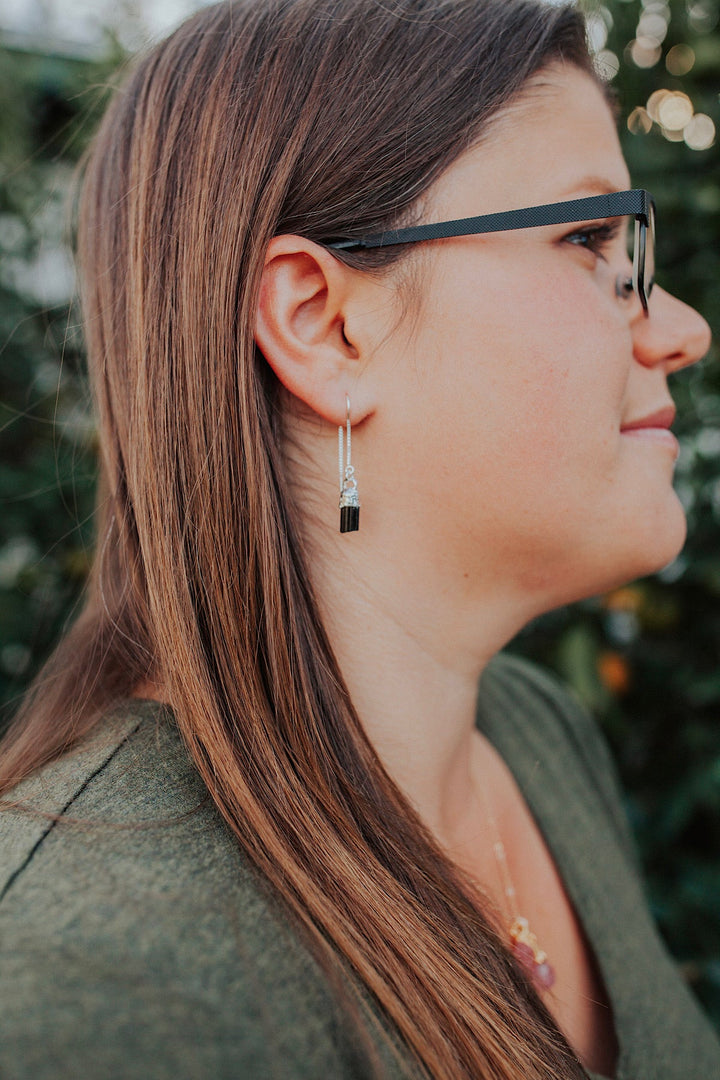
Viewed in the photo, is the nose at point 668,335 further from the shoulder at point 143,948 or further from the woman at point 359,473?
the shoulder at point 143,948

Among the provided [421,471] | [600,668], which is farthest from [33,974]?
[600,668]

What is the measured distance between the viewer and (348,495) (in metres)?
1.15

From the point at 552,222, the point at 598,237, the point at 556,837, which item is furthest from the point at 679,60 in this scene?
the point at 556,837

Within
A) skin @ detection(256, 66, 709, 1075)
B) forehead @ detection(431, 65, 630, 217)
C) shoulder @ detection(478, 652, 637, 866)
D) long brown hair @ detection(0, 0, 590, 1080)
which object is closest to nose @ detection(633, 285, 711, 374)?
skin @ detection(256, 66, 709, 1075)

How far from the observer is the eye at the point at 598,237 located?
1.22 m

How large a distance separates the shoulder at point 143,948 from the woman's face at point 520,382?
536 millimetres

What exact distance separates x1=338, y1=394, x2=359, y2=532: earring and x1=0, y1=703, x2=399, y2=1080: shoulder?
403 mm

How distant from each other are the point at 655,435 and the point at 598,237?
0.33 m

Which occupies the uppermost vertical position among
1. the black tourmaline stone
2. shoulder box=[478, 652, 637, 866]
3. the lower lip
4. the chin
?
the lower lip

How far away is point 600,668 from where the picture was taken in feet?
6.31

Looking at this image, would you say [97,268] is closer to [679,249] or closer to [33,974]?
[33,974]

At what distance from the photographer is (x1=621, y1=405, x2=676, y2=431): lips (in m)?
1.28

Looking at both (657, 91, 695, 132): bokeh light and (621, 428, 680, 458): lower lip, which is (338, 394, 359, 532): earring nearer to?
(621, 428, 680, 458): lower lip

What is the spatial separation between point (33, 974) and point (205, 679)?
0.41 metres
